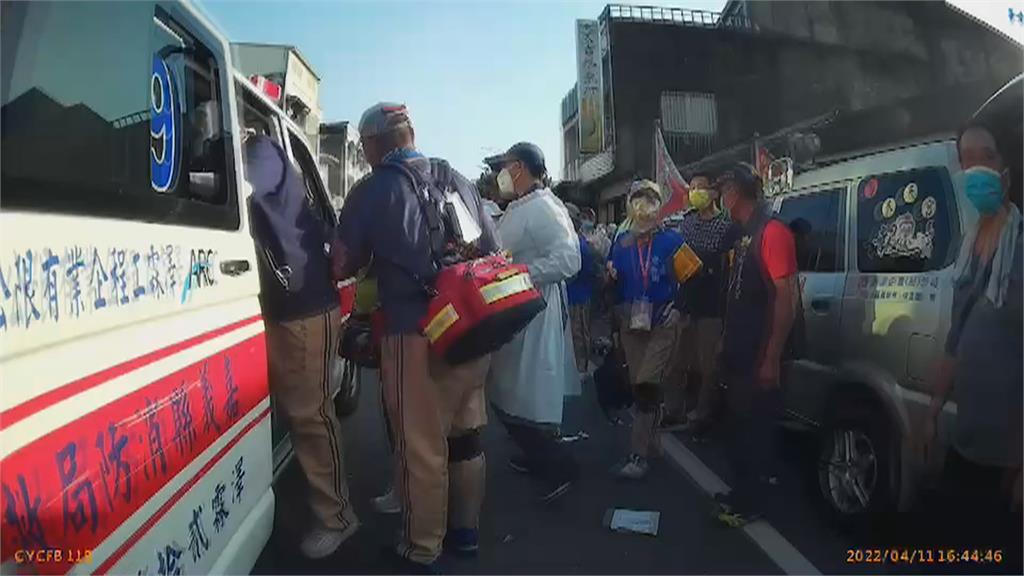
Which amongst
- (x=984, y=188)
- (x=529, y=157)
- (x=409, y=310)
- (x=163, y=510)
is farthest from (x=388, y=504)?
(x=984, y=188)

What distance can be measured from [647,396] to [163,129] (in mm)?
3140

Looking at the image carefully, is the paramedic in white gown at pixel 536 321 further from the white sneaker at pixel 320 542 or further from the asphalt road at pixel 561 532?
the white sneaker at pixel 320 542

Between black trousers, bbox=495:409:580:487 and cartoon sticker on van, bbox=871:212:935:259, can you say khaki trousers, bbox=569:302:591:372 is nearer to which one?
black trousers, bbox=495:409:580:487

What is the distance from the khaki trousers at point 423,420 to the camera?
111 inches

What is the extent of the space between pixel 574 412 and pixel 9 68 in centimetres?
498

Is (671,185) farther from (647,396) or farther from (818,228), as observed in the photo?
(818,228)

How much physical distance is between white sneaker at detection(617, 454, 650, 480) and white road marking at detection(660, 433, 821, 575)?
0.28 m

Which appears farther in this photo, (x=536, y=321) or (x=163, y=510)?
(x=536, y=321)

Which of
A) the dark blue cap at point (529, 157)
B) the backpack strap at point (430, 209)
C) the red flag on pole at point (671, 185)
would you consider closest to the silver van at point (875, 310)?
the dark blue cap at point (529, 157)

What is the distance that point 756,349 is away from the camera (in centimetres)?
345

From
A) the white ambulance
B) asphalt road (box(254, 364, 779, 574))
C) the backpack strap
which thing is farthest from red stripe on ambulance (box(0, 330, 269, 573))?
asphalt road (box(254, 364, 779, 574))

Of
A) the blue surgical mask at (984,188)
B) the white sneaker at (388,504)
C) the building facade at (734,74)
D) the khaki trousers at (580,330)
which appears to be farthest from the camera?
the building facade at (734,74)

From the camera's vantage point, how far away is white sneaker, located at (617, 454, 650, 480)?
14.0ft

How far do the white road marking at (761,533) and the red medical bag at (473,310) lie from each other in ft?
5.20
